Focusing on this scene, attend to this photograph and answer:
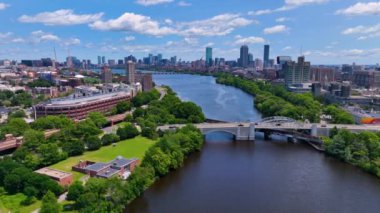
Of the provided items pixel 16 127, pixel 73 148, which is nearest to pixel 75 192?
pixel 73 148

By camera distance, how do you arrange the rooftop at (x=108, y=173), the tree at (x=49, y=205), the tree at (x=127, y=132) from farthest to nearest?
Answer: 1. the tree at (x=127, y=132)
2. the rooftop at (x=108, y=173)
3. the tree at (x=49, y=205)

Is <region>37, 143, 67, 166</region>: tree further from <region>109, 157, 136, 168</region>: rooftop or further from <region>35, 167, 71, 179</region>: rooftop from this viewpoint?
<region>109, 157, 136, 168</region>: rooftop

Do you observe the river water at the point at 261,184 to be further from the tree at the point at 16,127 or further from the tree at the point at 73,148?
the tree at the point at 16,127


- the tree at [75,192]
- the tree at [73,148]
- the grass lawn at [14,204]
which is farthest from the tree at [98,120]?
the tree at [75,192]

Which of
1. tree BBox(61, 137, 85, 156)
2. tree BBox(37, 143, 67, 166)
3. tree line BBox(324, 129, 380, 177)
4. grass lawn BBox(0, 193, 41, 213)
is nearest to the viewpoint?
grass lawn BBox(0, 193, 41, 213)

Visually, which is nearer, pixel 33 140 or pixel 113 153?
pixel 33 140

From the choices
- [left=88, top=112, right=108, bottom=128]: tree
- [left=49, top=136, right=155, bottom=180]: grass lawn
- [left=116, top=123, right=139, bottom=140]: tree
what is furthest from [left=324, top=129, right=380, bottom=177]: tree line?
[left=88, top=112, right=108, bottom=128]: tree

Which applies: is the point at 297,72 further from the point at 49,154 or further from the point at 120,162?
the point at 49,154
